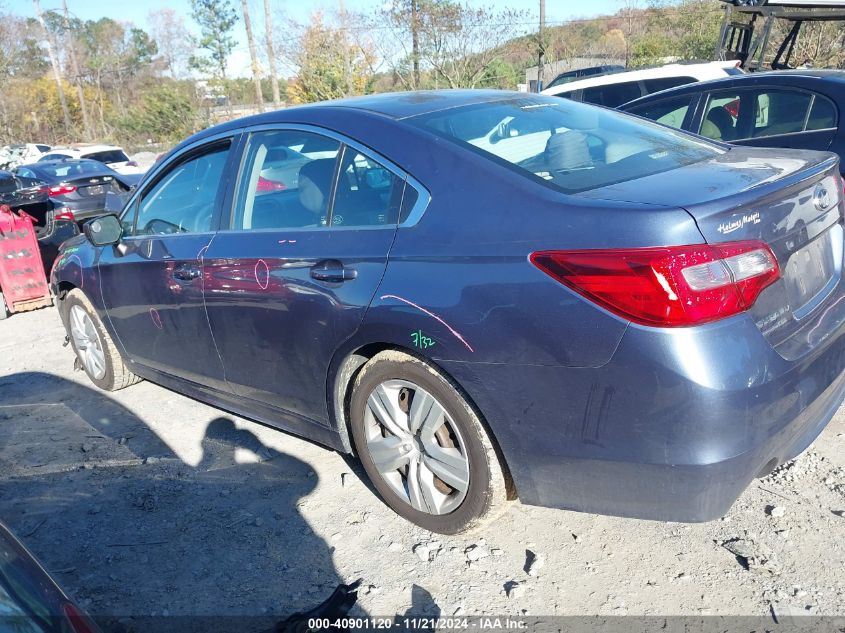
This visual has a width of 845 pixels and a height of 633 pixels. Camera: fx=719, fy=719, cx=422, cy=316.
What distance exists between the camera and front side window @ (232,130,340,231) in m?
3.08

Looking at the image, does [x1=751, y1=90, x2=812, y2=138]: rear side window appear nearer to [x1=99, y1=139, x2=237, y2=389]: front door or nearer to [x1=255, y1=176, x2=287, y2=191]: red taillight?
[x1=255, y1=176, x2=287, y2=191]: red taillight

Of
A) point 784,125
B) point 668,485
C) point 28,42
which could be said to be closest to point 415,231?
point 668,485

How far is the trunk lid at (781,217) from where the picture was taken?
218cm

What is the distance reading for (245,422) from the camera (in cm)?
423

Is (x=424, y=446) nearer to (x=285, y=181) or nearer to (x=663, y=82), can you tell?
(x=285, y=181)

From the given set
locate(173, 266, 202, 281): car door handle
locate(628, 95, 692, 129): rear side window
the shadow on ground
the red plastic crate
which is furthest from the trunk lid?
the red plastic crate

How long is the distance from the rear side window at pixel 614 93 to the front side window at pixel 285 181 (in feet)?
25.0

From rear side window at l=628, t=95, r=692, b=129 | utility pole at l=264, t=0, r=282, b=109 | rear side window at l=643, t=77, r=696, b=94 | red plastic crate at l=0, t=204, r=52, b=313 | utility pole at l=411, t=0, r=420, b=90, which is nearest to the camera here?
rear side window at l=628, t=95, r=692, b=129

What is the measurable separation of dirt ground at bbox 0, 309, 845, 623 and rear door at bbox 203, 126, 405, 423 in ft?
1.58

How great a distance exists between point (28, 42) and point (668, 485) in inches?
2206

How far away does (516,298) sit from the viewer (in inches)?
90.7

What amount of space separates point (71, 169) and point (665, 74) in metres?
10.6

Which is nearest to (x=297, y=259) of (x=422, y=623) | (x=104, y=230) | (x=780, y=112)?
(x=422, y=623)

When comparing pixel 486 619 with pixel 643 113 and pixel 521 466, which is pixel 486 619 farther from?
pixel 643 113
